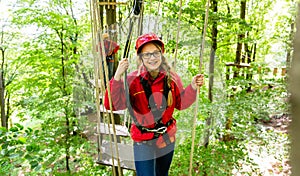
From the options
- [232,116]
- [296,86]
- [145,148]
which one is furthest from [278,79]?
[296,86]

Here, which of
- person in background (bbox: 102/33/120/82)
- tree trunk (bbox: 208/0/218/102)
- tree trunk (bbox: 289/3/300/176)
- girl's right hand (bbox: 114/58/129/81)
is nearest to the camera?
tree trunk (bbox: 289/3/300/176)

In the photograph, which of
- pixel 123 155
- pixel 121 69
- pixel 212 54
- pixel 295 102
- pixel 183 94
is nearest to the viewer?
pixel 295 102

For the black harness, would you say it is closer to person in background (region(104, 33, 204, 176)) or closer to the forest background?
person in background (region(104, 33, 204, 176))

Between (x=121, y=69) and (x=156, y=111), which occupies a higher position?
(x=121, y=69)

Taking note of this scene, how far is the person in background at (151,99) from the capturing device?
1.01m

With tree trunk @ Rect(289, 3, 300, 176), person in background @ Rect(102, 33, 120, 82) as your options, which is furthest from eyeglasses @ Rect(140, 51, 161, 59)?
tree trunk @ Rect(289, 3, 300, 176)

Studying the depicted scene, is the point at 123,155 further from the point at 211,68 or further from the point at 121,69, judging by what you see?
the point at 211,68

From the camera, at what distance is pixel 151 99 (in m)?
1.01

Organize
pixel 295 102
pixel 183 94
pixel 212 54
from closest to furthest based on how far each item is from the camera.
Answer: pixel 295 102
pixel 183 94
pixel 212 54

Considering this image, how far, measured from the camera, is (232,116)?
261 cm

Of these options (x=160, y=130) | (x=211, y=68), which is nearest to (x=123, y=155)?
(x=160, y=130)

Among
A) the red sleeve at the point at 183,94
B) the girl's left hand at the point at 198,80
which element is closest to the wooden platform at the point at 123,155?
the red sleeve at the point at 183,94

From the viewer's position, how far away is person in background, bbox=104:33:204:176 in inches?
39.8

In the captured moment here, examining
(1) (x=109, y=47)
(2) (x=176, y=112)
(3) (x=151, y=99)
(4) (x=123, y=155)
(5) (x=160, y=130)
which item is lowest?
(4) (x=123, y=155)
